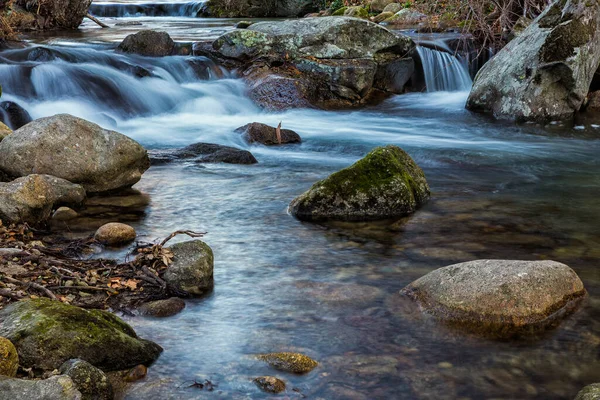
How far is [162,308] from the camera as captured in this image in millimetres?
4887

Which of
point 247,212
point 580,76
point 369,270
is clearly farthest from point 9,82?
point 580,76

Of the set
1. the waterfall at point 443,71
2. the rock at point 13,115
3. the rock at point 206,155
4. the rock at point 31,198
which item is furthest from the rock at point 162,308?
the waterfall at point 443,71

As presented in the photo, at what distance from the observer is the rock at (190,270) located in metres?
5.25

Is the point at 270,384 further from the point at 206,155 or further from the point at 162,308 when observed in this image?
the point at 206,155

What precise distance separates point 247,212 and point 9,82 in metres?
7.20

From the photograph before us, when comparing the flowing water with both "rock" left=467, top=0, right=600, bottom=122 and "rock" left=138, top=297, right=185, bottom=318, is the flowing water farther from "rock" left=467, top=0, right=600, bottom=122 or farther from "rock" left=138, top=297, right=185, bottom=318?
"rock" left=467, top=0, right=600, bottom=122

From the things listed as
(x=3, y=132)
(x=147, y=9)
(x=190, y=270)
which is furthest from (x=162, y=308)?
(x=147, y=9)

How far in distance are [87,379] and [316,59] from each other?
12.0 meters

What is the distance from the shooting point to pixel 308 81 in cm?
1470

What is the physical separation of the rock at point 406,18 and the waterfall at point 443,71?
15.8 ft

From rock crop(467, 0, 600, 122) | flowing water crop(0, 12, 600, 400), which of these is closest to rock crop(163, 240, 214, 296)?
flowing water crop(0, 12, 600, 400)

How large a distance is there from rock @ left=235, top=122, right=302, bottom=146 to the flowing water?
0.69 ft

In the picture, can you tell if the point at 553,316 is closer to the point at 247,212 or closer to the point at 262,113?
the point at 247,212

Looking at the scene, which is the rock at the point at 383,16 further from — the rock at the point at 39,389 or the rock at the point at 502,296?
the rock at the point at 39,389
